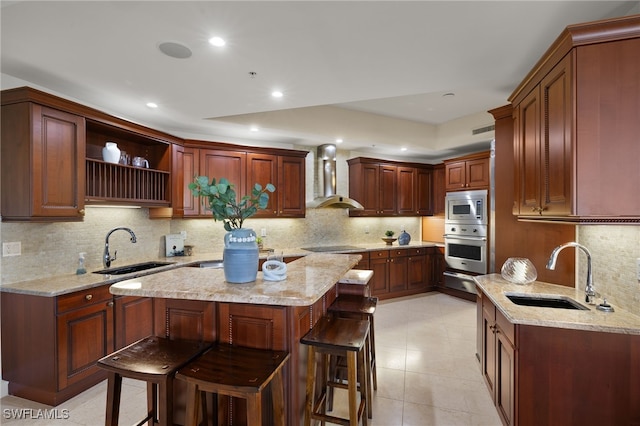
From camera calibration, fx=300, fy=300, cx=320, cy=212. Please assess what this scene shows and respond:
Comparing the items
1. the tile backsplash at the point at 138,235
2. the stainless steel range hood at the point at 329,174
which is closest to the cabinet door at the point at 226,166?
the tile backsplash at the point at 138,235

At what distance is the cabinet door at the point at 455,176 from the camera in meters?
5.24

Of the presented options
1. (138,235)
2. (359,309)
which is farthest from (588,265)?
(138,235)

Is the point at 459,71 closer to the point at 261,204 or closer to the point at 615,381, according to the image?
the point at 261,204

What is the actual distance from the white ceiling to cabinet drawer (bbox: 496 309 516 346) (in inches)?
75.3

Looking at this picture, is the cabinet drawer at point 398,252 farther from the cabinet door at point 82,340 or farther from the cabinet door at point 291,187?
the cabinet door at point 82,340

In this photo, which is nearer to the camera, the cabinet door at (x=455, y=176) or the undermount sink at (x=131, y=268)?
the undermount sink at (x=131, y=268)

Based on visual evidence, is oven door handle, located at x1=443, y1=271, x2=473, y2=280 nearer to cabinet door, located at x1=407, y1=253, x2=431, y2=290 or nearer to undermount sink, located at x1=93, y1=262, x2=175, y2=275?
cabinet door, located at x1=407, y1=253, x2=431, y2=290

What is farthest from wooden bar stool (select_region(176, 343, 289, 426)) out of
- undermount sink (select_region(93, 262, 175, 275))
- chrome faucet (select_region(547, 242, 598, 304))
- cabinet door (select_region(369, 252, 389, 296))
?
cabinet door (select_region(369, 252, 389, 296))

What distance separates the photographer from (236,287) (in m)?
1.84

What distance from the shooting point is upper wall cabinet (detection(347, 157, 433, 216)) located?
5.46m

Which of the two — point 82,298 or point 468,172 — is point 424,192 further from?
point 82,298

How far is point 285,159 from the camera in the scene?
4824 mm

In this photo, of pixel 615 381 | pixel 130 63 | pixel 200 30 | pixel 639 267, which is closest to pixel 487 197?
pixel 639 267

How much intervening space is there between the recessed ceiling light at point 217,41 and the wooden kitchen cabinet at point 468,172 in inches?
171
